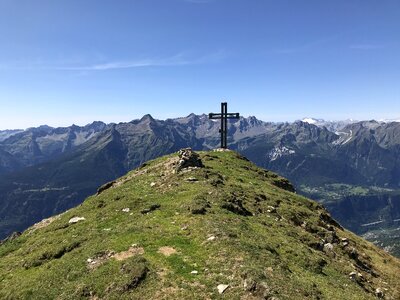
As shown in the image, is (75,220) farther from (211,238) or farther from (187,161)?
(187,161)

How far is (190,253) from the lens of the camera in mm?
25703

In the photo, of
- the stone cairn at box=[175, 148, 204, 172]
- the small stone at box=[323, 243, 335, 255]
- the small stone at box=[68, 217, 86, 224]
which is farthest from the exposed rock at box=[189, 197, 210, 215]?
the stone cairn at box=[175, 148, 204, 172]

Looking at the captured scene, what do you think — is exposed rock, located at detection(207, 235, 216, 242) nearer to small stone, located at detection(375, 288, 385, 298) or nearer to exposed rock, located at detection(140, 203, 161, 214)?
exposed rock, located at detection(140, 203, 161, 214)

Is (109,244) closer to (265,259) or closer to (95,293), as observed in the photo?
(95,293)

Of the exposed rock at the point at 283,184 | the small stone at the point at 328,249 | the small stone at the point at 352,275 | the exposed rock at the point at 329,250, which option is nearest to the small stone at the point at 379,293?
the small stone at the point at 352,275

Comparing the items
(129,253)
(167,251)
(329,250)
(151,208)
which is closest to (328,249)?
(329,250)

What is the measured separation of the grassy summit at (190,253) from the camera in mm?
22375

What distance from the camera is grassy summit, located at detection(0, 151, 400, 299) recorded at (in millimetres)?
22375

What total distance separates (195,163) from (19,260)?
2558cm

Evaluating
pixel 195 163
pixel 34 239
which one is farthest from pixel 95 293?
pixel 195 163

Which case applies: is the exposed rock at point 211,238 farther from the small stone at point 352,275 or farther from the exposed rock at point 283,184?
the exposed rock at point 283,184

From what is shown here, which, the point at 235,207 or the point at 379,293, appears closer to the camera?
the point at 379,293

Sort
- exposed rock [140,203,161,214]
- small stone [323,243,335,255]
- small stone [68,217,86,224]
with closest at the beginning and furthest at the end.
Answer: exposed rock [140,203,161,214], small stone [323,243,335,255], small stone [68,217,86,224]

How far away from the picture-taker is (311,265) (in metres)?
28.2
